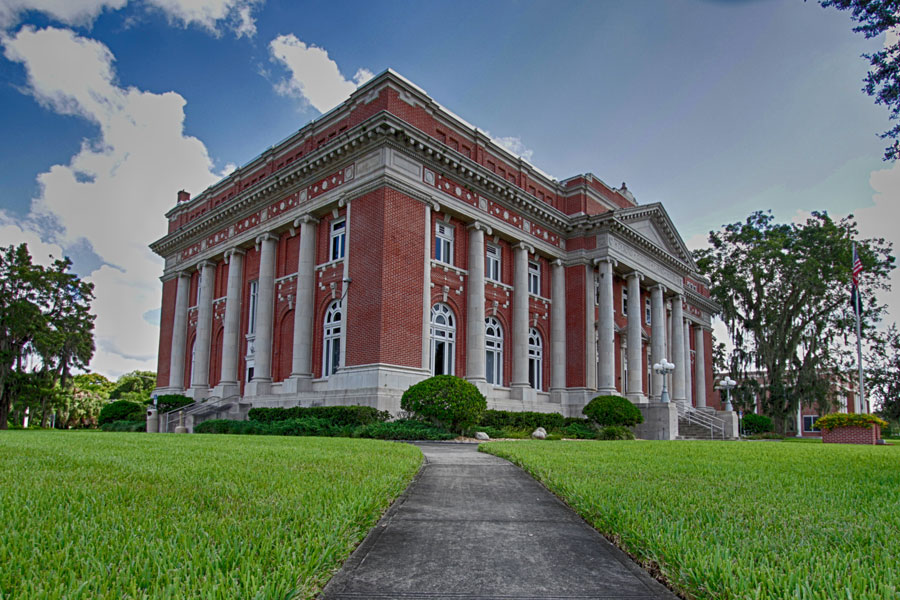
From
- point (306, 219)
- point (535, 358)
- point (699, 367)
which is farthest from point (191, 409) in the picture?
point (699, 367)

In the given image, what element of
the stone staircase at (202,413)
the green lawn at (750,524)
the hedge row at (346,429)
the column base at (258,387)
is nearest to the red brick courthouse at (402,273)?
the column base at (258,387)

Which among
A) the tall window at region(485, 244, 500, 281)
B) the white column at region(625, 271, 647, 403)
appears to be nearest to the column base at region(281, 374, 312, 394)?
the tall window at region(485, 244, 500, 281)

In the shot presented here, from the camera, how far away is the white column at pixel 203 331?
34062mm

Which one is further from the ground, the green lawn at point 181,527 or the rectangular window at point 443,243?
the rectangular window at point 443,243

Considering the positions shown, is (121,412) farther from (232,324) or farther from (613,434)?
(613,434)

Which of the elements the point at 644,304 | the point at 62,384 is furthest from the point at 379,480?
the point at 62,384

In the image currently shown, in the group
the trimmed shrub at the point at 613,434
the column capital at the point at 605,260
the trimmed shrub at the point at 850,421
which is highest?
the column capital at the point at 605,260

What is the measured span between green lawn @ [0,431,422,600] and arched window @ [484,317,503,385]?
2277 centimetres

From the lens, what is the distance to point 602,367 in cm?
3241

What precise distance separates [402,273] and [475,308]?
4.82m

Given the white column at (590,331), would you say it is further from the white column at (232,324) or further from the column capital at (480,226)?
the white column at (232,324)

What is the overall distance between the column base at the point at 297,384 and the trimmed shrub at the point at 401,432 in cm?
735

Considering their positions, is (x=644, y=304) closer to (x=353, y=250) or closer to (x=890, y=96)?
(x=353, y=250)

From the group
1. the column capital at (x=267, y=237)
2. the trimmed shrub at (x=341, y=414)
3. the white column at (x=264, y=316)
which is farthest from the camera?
the column capital at (x=267, y=237)
